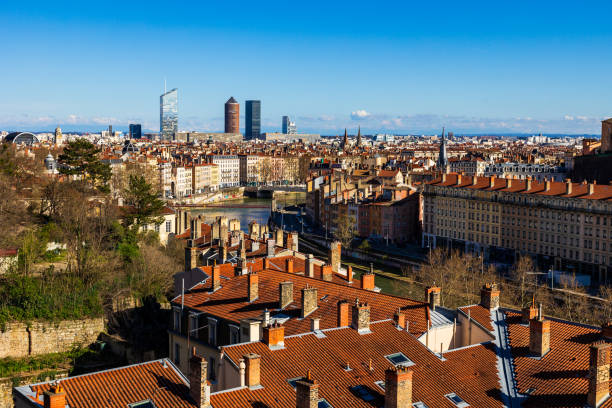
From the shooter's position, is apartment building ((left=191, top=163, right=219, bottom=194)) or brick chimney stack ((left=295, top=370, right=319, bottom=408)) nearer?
brick chimney stack ((left=295, top=370, right=319, bottom=408))

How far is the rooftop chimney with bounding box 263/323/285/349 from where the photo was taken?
856cm

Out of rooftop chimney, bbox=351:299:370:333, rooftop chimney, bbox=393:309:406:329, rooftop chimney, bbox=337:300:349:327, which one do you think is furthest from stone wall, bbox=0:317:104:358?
rooftop chimney, bbox=351:299:370:333

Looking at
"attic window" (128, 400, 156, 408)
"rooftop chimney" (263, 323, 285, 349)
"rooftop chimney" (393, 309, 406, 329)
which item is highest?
"rooftop chimney" (263, 323, 285, 349)

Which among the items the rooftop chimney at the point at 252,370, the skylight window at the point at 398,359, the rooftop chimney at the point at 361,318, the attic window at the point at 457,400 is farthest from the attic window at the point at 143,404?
the attic window at the point at 457,400

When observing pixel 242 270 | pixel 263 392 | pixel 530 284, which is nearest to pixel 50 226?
pixel 242 270

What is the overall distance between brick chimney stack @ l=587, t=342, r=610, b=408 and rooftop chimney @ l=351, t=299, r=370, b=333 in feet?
8.84

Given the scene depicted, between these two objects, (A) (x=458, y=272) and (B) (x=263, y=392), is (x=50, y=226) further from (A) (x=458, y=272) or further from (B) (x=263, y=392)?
(B) (x=263, y=392)

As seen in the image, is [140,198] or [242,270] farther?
[140,198]

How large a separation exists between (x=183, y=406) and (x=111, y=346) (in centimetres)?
871

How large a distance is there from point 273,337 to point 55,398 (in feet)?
8.26

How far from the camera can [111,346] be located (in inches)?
611

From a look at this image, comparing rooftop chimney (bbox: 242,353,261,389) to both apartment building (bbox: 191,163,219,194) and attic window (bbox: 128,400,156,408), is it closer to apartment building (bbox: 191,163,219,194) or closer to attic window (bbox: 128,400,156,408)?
attic window (bbox: 128,400,156,408)

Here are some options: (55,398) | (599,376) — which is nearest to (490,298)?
(599,376)

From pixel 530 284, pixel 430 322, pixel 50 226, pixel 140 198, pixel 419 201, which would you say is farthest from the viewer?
pixel 419 201
